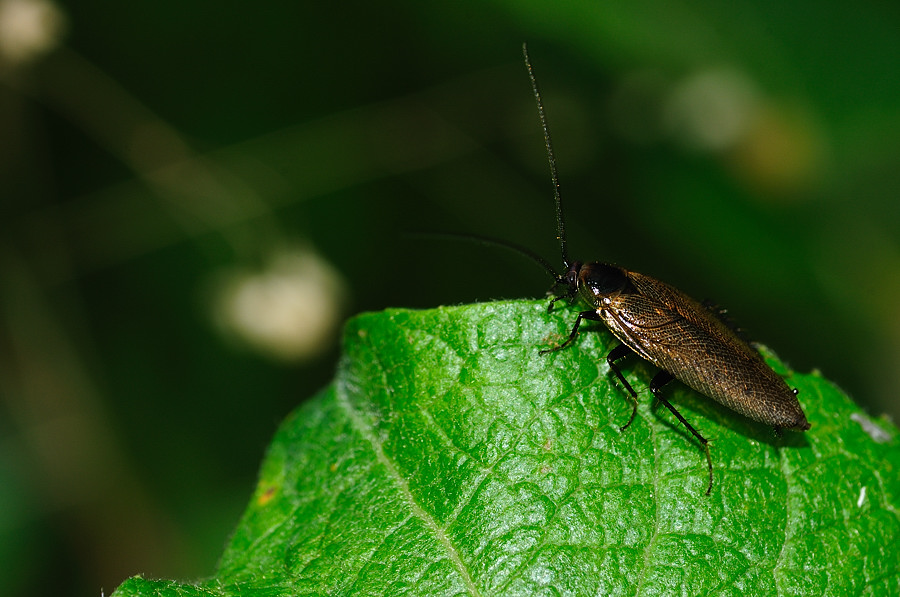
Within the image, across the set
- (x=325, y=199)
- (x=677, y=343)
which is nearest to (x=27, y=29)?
(x=325, y=199)

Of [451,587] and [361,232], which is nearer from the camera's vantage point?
[451,587]

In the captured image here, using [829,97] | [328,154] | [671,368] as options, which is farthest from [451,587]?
[829,97]

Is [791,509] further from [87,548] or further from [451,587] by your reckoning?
[87,548]

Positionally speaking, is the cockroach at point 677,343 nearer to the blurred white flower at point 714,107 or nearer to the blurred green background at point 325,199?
A: the blurred green background at point 325,199

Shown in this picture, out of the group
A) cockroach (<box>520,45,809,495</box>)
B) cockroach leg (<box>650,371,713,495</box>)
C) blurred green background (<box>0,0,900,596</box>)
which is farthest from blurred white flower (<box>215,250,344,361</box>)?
cockroach leg (<box>650,371,713,495</box>)

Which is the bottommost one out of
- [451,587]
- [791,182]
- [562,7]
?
[451,587]
